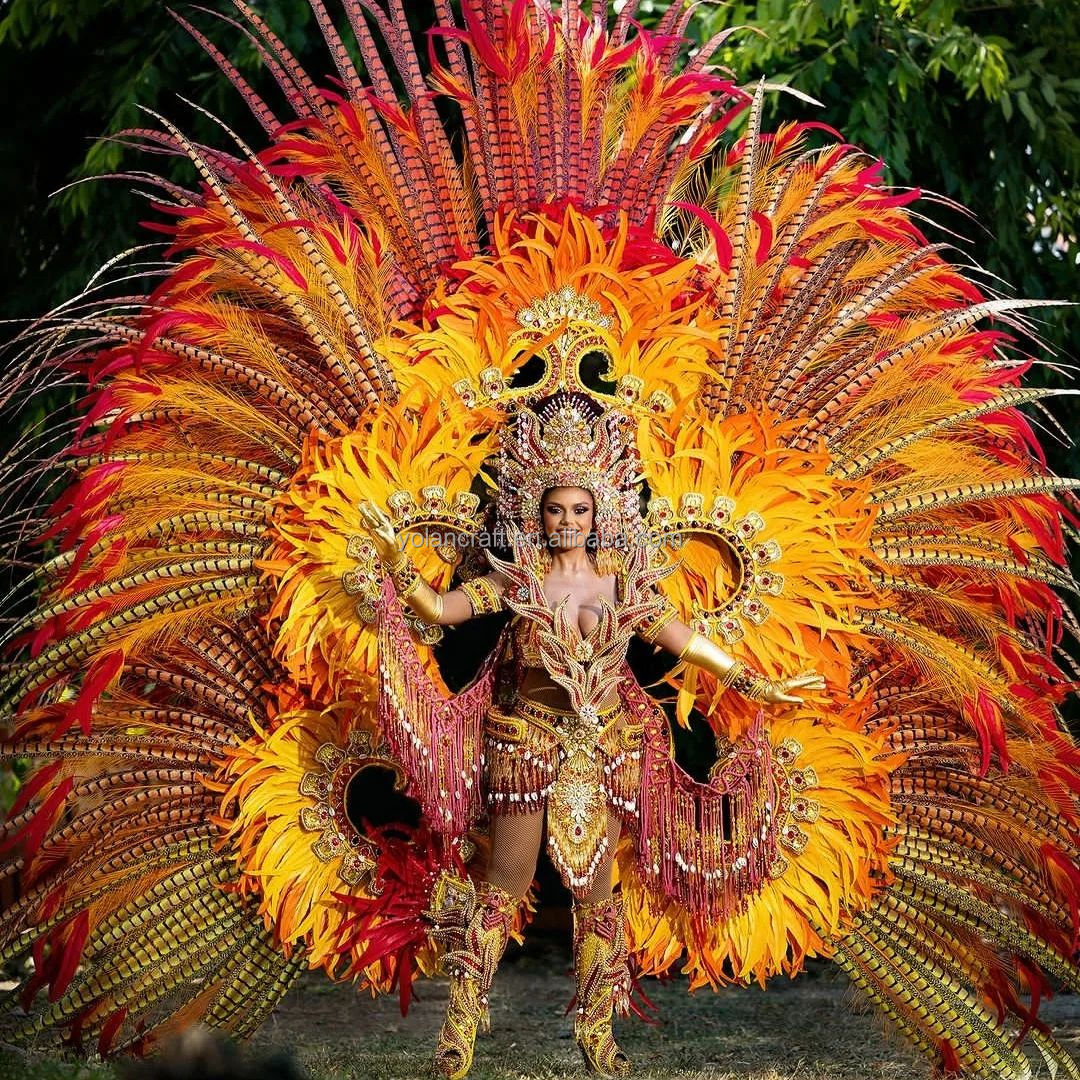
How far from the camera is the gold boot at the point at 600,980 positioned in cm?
422

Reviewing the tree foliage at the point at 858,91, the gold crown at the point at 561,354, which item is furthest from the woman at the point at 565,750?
the tree foliage at the point at 858,91

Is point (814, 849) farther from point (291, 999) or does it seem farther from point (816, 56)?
point (816, 56)

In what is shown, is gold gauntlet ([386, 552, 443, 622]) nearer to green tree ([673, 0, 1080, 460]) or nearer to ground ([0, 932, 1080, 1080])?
ground ([0, 932, 1080, 1080])

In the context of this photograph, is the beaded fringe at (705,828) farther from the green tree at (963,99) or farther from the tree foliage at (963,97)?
the tree foliage at (963,97)

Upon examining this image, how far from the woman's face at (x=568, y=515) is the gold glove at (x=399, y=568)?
0.37 meters

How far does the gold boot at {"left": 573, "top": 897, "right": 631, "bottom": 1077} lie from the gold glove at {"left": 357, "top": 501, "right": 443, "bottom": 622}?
917 millimetres

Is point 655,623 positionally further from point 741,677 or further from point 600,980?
point 600,980

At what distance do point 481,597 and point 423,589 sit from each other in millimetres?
173

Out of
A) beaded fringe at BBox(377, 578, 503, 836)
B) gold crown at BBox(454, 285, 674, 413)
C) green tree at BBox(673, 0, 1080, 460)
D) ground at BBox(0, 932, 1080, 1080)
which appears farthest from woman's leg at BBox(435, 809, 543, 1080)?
green tree at BBox(673, 0, 1080, 460)

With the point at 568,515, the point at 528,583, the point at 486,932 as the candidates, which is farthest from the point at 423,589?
the point at 486,932

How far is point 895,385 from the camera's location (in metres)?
4.56

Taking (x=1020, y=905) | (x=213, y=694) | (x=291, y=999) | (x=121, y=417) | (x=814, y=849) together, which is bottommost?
(x=291, y=999)

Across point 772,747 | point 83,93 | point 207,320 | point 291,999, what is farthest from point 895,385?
point 83,93

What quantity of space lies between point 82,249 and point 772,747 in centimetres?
361
